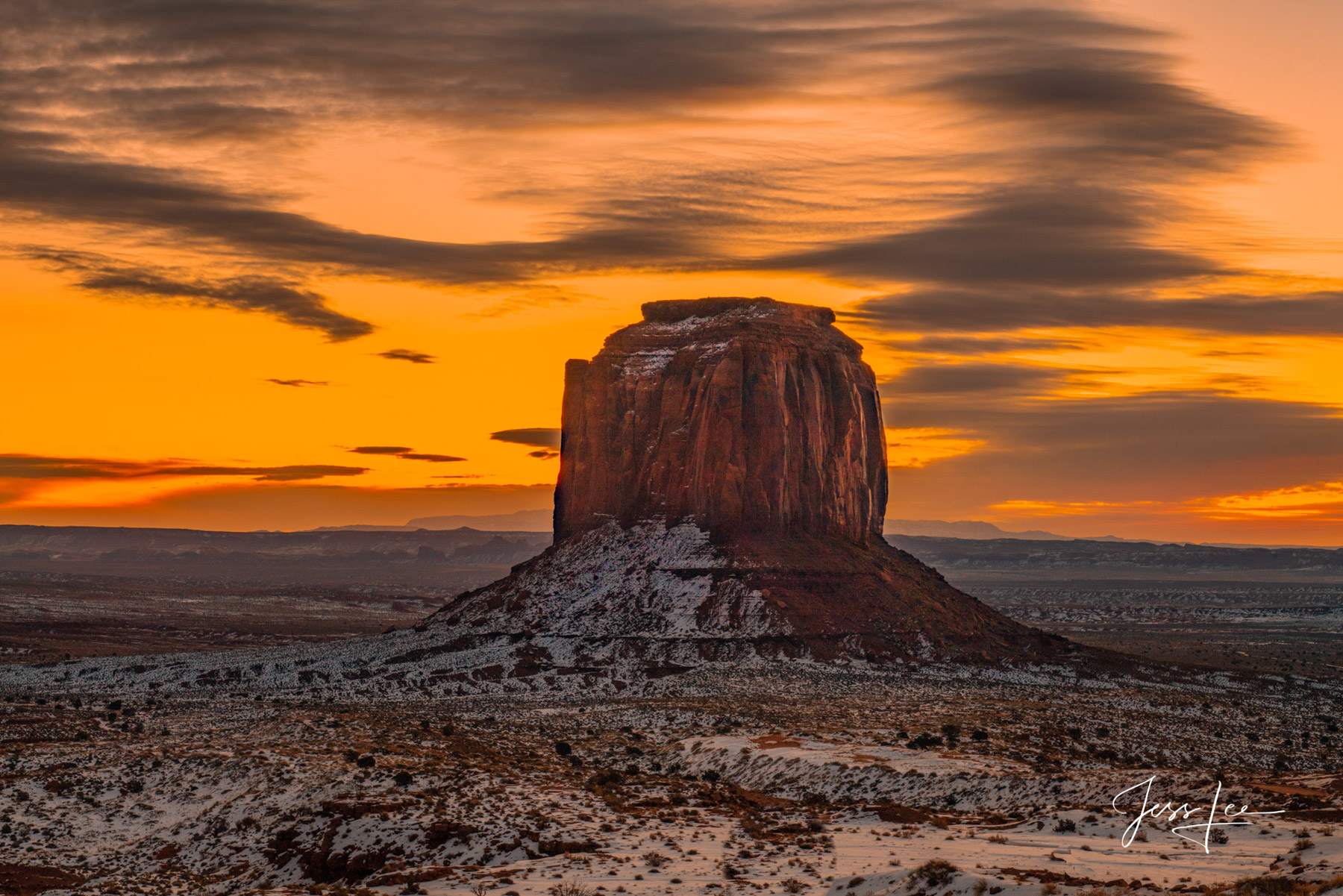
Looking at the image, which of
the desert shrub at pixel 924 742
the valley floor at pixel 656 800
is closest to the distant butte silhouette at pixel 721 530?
the valley floor at pixel 656 800

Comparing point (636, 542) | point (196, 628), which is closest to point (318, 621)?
point (196, 628)

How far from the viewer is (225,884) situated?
3341 centimetres

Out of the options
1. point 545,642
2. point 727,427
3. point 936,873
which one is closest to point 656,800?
point 936,873

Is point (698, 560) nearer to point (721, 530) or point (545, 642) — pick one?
point (721, 530)

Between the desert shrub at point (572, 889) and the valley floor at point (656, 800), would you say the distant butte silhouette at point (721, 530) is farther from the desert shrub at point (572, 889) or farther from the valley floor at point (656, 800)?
the desert shrub at point (572, 889)

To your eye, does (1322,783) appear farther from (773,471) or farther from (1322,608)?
(1322,608)

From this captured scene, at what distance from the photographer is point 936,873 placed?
87.0 feet

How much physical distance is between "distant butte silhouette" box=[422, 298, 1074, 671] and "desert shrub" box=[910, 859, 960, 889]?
54.4m

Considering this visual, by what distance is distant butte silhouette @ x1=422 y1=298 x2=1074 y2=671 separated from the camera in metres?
87.4

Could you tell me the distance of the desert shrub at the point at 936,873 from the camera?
26078 mm

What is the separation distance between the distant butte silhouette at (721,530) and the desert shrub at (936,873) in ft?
178

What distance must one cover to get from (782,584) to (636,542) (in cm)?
1424
